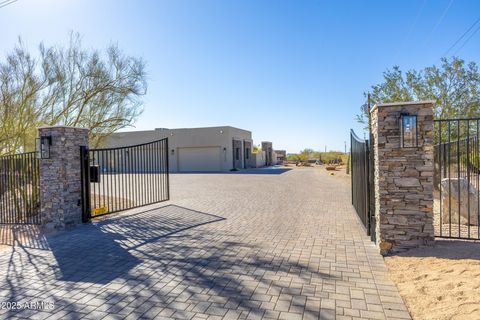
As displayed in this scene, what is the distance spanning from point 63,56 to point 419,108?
10078 millimetres

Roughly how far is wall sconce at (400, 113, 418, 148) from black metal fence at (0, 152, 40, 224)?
26.2 ft

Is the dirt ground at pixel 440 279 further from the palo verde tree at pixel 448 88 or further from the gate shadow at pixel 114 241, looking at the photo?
the palo verde tree at pixel 448 88

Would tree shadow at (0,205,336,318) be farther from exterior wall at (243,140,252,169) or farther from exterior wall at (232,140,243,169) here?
exterior wall at (243,140,252,169)

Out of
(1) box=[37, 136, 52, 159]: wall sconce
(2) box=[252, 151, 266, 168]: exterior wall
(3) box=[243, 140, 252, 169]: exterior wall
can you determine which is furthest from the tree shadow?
(2) box=[252, 151, 266, 168]: exterior wall

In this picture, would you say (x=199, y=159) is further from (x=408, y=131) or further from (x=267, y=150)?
(x=408, y=131)

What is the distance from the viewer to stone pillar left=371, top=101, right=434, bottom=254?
15.6 feet

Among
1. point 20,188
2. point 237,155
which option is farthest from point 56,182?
point 237,155

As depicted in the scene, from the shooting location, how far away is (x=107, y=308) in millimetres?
3283

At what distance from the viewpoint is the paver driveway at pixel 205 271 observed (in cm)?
324

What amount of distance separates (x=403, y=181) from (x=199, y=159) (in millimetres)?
27511

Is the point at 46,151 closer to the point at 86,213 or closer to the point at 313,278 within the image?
the point at 86,213

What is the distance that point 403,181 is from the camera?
486 centimetres

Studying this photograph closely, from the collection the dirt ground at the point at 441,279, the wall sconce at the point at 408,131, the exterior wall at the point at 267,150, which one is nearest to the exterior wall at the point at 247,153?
the exterior wall at the point at 267,150

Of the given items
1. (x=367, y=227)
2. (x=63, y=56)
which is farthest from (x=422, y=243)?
(x=63, y=56)
